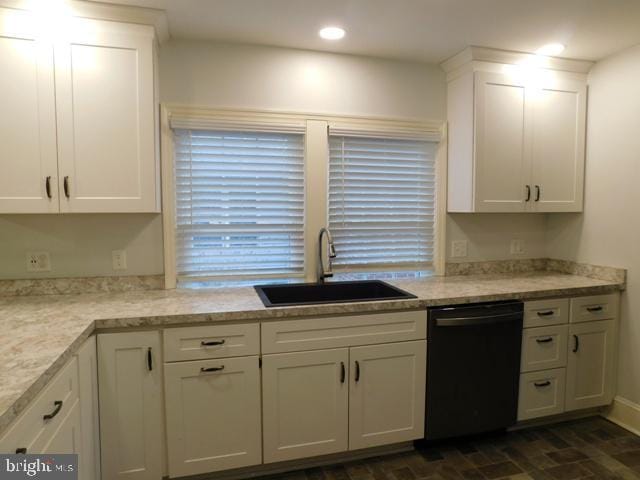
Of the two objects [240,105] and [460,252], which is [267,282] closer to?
[240,105]

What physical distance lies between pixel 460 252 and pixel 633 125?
1.28 metres

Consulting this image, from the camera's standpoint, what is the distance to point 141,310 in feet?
6.36

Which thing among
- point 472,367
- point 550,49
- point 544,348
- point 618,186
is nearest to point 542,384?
point 544,348

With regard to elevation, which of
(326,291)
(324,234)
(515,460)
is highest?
(324,234)

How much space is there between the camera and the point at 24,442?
3.64 feet

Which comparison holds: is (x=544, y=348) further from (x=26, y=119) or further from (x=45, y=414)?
(x=26, y=119)

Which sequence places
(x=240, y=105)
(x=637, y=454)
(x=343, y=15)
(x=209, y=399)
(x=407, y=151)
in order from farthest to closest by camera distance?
(x=407, y=151) < (x=240, y=105) < (x=637, y=454) < (x=343, y=15) < (x=209, y=399)

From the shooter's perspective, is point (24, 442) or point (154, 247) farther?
point (154, 247)

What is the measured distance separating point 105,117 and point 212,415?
1529 millimetres

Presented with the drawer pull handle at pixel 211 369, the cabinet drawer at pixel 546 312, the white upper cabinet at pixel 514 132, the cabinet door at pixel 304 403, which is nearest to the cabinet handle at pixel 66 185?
the drawer pull handle at pixel 211 369

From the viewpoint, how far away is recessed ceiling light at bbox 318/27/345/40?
226 cm

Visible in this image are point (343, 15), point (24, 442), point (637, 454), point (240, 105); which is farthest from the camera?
point (240, 105)

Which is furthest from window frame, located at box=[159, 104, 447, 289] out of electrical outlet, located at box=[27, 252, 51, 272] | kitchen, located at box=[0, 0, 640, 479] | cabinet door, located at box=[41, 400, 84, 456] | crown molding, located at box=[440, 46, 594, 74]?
cabinet door, located at box=[41, 400, 84, 456]

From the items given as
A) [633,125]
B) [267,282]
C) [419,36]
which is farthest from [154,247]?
[633,125]
